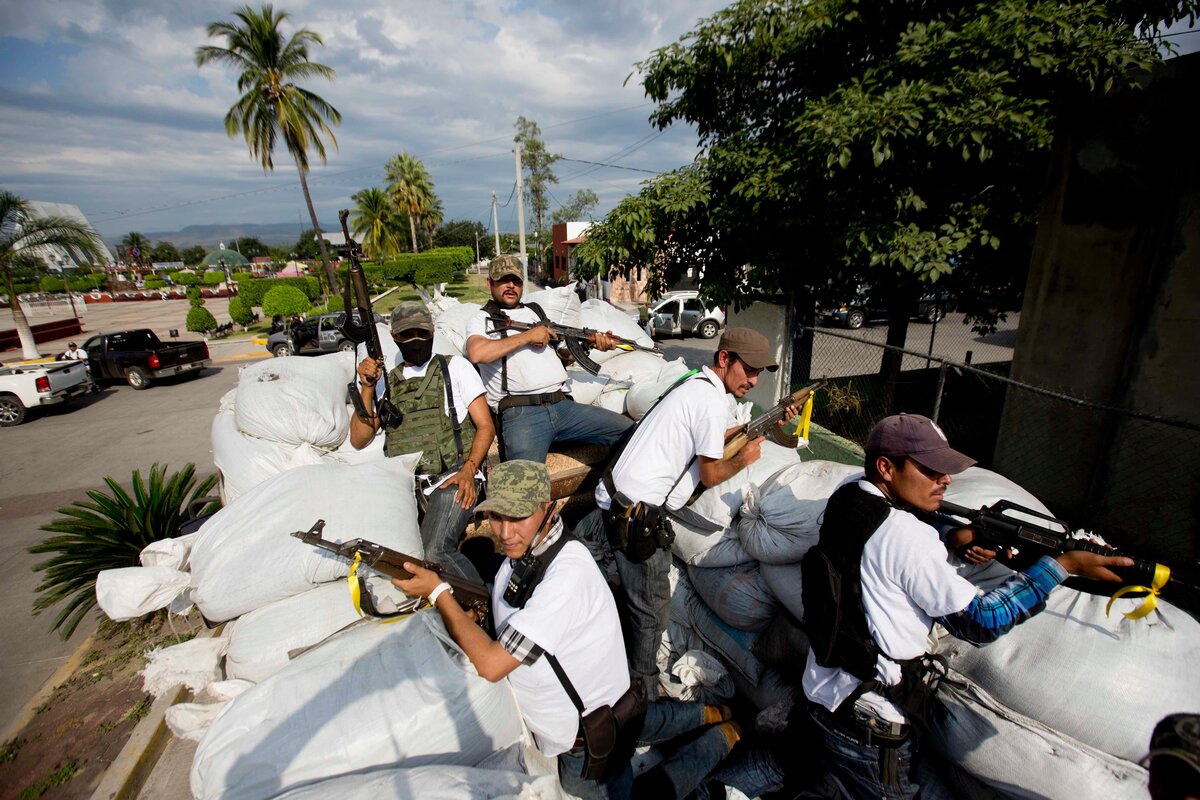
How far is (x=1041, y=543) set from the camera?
5.07 feet

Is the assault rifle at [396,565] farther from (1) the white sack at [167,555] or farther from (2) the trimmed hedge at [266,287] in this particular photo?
(2) the trimmed hedge at [266,287]

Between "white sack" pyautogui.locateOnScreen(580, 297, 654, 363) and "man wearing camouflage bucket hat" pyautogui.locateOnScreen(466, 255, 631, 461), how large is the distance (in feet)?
8.25

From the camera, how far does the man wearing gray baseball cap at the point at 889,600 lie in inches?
56.2

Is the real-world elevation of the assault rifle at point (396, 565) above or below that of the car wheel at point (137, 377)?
above

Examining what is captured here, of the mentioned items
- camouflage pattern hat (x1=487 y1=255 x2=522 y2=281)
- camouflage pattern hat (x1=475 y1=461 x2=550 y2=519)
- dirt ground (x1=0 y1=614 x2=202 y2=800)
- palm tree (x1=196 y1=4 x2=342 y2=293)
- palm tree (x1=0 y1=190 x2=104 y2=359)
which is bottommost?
dirt ground (x1=0 y1=614 x2=202 y2=800)

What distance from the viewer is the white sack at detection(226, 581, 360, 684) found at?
7.30 ft

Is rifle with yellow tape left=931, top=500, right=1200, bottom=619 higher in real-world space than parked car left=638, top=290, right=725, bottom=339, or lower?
higher

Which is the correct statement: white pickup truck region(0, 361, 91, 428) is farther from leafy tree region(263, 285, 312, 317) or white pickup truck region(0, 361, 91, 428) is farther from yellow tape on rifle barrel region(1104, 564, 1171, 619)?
yellow tape on rifle barrel region(1104, 564, 1171, 619)

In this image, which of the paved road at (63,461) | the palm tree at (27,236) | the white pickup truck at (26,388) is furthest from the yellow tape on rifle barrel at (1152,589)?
the palm tree at (27,236)

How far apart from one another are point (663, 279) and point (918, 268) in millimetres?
3028

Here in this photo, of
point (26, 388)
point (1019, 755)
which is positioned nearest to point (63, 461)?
point (26, 388)

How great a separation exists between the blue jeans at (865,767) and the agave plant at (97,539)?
4.13 meters

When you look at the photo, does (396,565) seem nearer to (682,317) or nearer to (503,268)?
(503,268)

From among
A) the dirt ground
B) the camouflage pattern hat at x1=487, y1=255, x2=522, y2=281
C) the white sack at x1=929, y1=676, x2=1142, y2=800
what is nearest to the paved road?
the dirt ground
